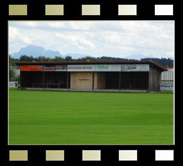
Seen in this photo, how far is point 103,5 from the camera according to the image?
3.87m

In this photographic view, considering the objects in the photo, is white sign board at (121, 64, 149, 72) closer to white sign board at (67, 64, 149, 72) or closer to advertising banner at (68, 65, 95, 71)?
white sign board at (67, 64, 149, 72)

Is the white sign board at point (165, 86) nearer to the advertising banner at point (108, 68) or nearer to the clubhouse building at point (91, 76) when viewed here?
the clubhouse building at point (91, 76)

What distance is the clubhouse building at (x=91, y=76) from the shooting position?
125 ft

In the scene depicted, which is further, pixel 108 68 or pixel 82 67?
pixel 82 67

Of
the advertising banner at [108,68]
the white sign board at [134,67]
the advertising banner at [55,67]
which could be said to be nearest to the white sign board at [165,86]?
the white sign board at [134,67]

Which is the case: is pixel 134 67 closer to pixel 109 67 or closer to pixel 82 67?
pixel 109 67

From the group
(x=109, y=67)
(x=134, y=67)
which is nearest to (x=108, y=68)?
(x=109, y=67)

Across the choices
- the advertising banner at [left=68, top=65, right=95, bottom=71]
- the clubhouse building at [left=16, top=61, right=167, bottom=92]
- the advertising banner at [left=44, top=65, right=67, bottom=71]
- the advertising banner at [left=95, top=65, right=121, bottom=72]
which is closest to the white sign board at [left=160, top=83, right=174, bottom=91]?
the clubhouse building at [left=16, top=61, right=167, bottom=92]

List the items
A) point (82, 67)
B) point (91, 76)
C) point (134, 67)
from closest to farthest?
point (134, 67), point (82, 67), point (91, 76)

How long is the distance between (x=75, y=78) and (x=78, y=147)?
37.2 meters

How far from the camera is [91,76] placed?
132 feet

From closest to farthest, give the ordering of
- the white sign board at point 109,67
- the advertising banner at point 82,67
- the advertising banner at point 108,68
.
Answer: the white sign board at point 109,67
the advertising banner at point 108,68
the advertising banner at point 82,67

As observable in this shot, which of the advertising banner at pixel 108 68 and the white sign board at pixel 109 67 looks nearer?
the white sign board at pixel 109 67

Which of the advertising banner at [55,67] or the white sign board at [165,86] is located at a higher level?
the advertising banner at [55,67]
